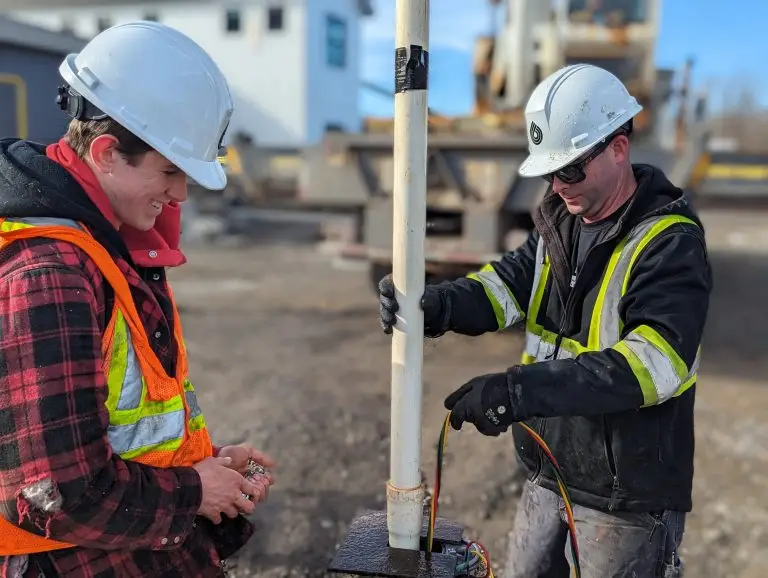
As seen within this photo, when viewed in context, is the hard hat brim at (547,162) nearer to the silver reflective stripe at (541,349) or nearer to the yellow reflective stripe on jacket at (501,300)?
the yellow reflective stripe on jacket at (501,300)

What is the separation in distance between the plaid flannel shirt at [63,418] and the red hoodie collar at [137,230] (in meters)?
0.13

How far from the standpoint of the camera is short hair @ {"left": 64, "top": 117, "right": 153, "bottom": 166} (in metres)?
1.43

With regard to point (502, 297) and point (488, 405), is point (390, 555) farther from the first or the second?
point (502, 297)

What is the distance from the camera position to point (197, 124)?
59.1 inches

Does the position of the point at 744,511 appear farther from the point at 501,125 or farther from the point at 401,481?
the point at 501,125

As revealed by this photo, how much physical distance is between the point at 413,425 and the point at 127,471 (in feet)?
2.28

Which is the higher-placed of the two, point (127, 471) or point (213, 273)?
point (127, 471)

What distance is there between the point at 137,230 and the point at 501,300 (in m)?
1.21

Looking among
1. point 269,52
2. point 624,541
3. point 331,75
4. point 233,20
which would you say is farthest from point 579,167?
point 331,75

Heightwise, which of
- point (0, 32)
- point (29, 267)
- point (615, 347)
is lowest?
point (615, 347)

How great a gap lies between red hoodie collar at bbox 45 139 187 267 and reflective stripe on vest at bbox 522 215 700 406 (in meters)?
1.13

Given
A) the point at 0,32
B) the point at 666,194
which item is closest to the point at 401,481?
the point at 666,194

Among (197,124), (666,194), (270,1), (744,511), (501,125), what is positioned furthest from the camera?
(270,1)

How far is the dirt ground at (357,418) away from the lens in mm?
3410
